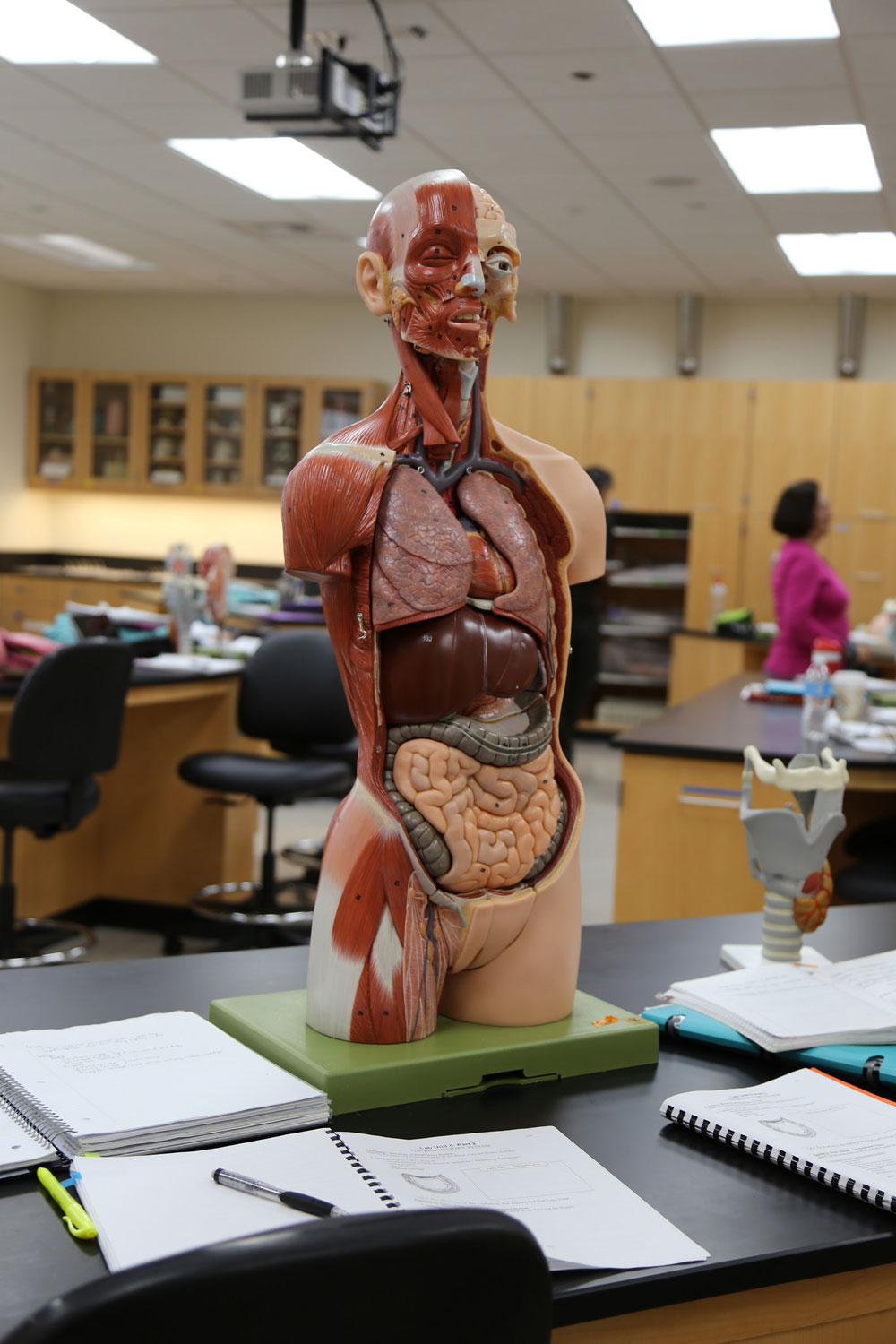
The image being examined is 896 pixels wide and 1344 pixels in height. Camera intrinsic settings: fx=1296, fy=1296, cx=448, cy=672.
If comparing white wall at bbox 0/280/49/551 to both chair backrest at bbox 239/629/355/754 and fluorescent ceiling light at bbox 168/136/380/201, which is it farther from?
chair backrest at bbox 239/629/355/754

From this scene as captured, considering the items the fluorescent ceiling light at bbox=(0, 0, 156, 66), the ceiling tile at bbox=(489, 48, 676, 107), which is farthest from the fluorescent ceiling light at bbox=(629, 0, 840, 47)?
the fluorescent ceiling light at bbox=(0, 0, 156, 66)

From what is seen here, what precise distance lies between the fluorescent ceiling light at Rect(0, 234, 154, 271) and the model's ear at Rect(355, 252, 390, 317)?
7.32 m

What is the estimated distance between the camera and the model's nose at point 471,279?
4.21ft

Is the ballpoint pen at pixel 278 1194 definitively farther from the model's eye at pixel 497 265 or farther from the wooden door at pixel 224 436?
the wooden door at pixel 224 436

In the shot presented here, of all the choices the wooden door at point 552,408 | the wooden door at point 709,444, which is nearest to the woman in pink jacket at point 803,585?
the wooden door at point 709,444

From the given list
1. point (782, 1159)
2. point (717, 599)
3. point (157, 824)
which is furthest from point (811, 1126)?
point (717, 599)

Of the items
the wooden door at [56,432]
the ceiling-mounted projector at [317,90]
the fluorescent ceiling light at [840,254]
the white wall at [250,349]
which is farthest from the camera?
the wooden door at [56,432]

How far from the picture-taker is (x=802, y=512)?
4.88 metres

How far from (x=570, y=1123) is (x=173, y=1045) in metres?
0.40

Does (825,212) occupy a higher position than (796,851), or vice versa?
(825,212)

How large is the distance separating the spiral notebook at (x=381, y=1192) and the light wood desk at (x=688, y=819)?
84.5 inches

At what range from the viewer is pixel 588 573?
1442 millimetres

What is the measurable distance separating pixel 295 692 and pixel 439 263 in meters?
2.88

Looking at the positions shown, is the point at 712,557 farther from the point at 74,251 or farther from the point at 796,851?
the point at 796,851
